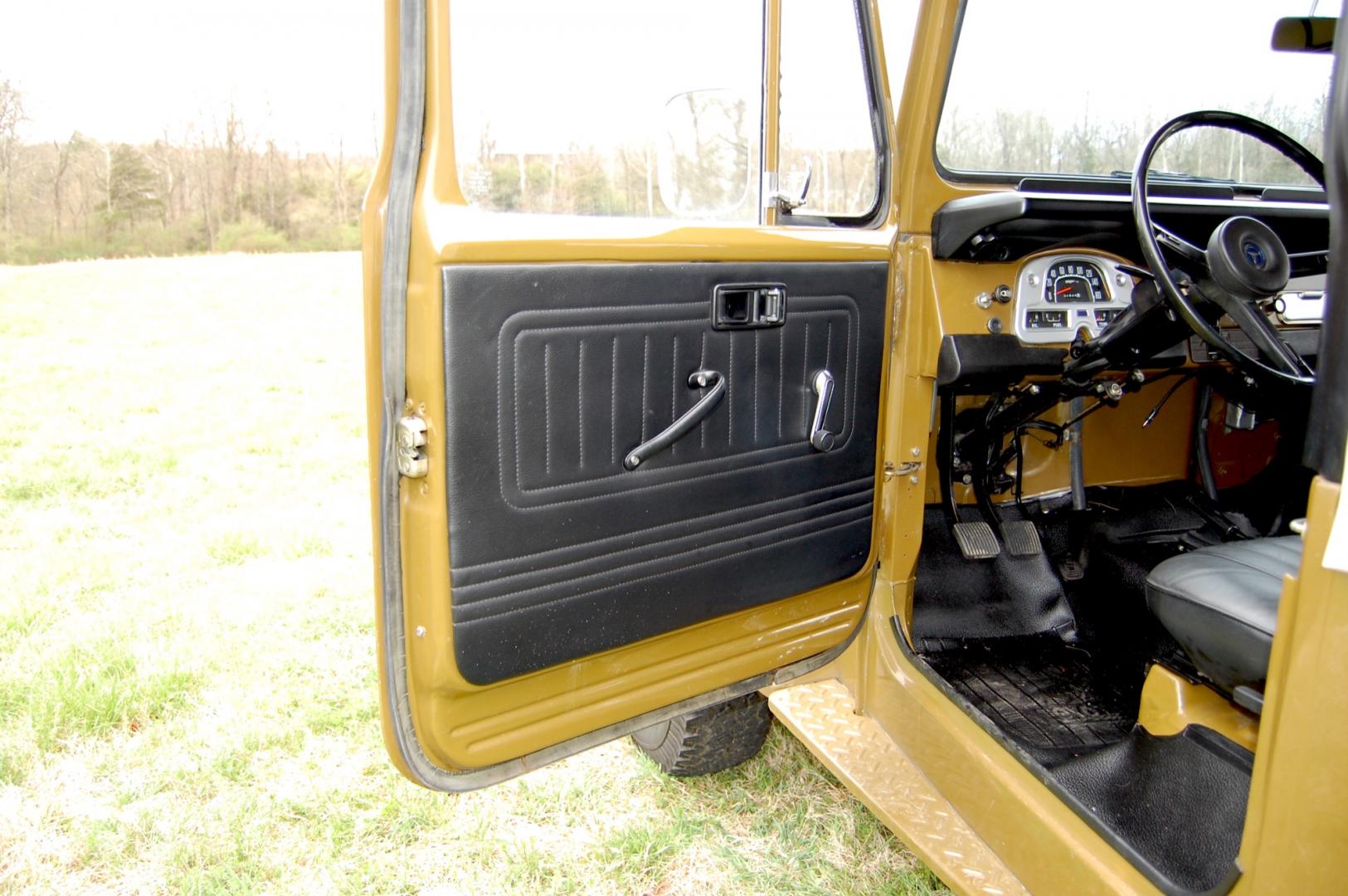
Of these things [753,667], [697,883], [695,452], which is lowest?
[697,883]

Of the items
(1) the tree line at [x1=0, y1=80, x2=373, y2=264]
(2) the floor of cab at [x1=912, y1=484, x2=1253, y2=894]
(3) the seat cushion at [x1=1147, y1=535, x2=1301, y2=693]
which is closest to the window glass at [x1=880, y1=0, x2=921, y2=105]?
(3) the seat cushion at [x1=1147, y1=535, x2=1301, y2=693]

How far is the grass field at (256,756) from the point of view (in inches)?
83.6

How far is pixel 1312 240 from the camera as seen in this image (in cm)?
228

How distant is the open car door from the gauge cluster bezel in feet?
1.21

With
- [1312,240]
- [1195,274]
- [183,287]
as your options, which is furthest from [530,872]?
[183,287]

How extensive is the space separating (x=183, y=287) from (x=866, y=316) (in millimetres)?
8357

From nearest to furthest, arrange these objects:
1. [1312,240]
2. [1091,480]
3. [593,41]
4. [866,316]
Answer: [593,41], [866,316], [1312,240], [1091,480]

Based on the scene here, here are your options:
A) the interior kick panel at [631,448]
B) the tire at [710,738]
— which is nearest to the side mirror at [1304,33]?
the interior kick panel at [631,448]

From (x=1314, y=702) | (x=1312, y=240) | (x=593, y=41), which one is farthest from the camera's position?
(x=1312, y=240)

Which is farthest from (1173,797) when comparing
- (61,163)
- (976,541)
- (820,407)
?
(61,163)

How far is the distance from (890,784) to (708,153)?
4.25ft

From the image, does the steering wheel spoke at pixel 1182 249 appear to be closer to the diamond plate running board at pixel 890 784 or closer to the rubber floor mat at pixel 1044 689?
the rubber floor mat at pixel 1044 689

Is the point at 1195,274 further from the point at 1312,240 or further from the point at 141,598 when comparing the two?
the point at 141,598

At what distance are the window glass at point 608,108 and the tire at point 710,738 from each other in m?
1.20
